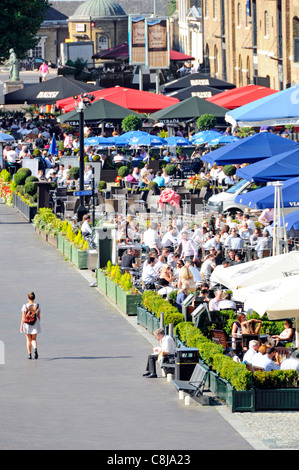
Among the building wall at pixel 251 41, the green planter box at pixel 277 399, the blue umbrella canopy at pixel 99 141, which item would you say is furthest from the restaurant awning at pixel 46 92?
the green planter box at pixel 277 399

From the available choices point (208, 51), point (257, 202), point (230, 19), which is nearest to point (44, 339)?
point (257, 202)

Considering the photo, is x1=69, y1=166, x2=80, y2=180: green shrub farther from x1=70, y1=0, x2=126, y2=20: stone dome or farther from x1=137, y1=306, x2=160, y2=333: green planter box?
x1=70, y1=0, x2=126, y2=20: stone dome

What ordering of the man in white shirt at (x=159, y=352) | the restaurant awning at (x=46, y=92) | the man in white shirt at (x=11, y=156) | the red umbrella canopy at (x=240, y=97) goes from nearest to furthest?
1. the man in white shirt at (x=159, y=352)
2. the man in white shirt at (x=11, y=156)
3. the red umbrella canopy at (x=240, y=97)
4. the restaurant awning at (x=46, y=92)

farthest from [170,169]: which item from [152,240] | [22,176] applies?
[152,240]

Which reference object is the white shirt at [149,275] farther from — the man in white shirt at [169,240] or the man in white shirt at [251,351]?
the man in white shirt at [251,351]

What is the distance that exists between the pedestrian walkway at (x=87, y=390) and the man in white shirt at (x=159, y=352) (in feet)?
0.65

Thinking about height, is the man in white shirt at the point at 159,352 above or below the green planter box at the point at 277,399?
above

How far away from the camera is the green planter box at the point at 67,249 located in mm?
32969

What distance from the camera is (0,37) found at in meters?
83.2

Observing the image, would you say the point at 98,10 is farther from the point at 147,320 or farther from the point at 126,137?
the point at 147,320

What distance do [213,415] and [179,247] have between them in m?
11.2

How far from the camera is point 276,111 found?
30438 millimetres

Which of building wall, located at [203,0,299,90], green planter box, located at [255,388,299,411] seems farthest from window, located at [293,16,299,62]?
green planter box, located at [255,388,299,411]

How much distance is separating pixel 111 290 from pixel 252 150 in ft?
23.5
